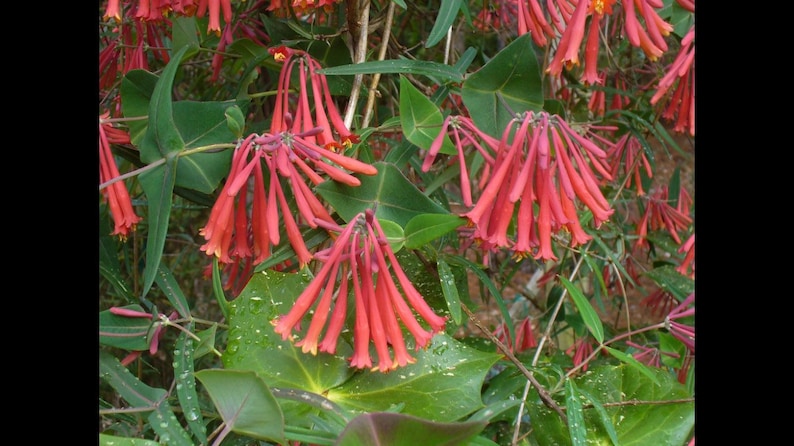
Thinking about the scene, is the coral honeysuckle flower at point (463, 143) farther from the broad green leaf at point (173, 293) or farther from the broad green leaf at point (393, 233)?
the broad green leaf at point (173, 293)

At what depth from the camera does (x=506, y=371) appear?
2.62 feet

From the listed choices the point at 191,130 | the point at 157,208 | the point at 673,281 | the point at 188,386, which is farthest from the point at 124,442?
the point at 673,281

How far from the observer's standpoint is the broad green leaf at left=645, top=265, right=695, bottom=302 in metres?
1.16

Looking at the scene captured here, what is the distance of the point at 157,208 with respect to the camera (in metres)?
0.60

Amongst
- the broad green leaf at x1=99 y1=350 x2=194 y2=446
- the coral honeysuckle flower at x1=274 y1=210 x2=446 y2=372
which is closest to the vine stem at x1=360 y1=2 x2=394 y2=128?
the coral honeysuckle flower at x1=274 y1=210 x2=446 y2=372

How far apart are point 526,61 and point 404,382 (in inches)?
11.9

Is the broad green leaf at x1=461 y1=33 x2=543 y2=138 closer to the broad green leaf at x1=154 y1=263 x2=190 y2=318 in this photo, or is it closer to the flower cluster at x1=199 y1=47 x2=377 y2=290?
the flower cluster at x1=199 y1=47 x2=377 y2=290

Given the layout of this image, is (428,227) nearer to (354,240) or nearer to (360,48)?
(354,240)

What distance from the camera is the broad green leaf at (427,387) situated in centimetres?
57

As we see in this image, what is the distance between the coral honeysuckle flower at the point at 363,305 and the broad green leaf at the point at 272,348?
27mm

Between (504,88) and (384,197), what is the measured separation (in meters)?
0.16

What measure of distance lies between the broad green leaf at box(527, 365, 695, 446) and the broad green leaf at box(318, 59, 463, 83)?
315 mm

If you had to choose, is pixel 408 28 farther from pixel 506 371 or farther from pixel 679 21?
pixel 506 371

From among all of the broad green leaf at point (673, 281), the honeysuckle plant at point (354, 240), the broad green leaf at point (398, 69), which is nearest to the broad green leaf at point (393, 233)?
the honeysuckle plant at point (354, 240)
